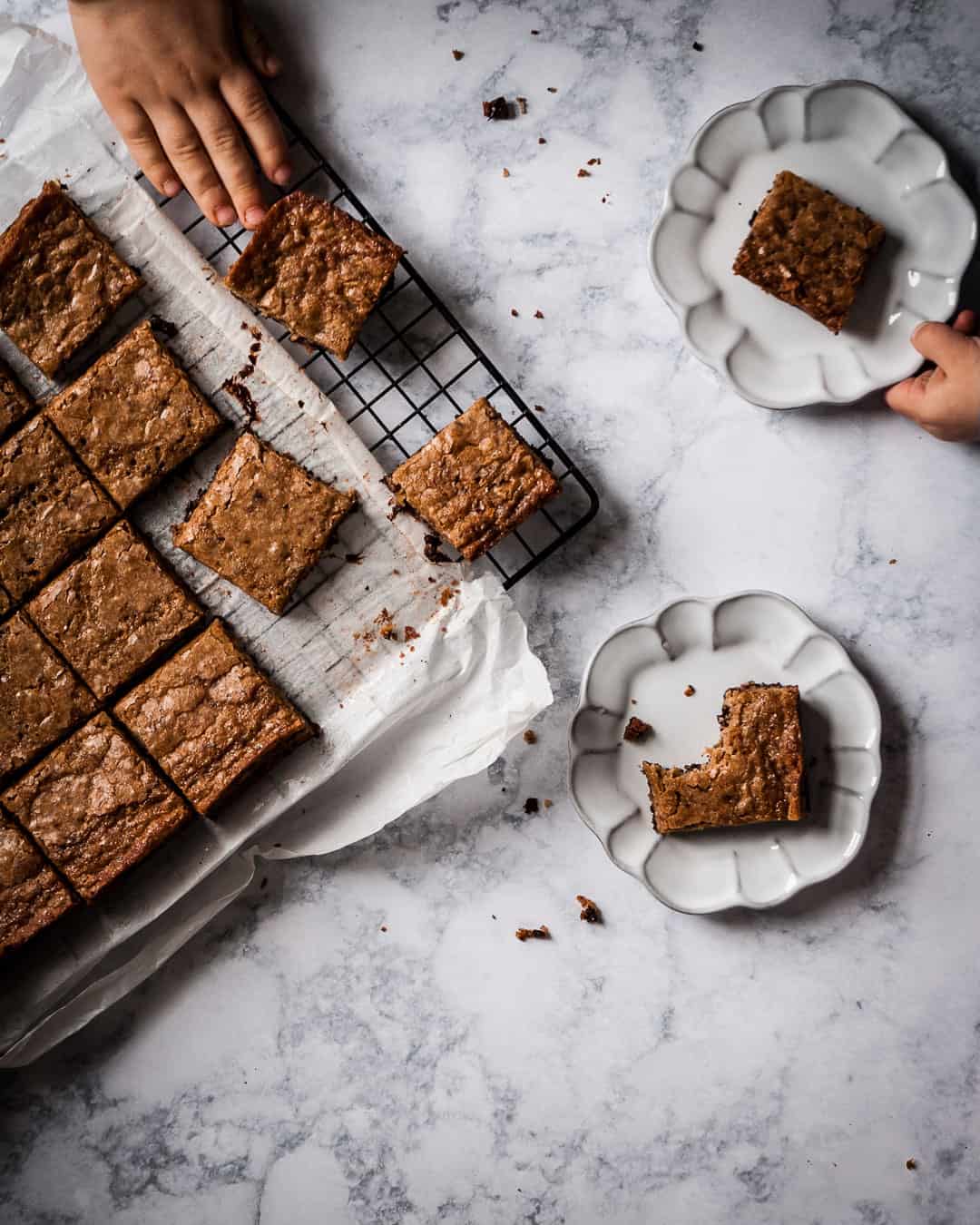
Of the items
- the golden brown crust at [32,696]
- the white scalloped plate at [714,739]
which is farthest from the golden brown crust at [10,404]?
the white scalloped plate at [714,739]

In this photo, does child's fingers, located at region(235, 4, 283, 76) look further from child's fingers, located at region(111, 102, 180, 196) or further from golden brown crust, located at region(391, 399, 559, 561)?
golden brown crust, located at region(391, 399, 559, 561)

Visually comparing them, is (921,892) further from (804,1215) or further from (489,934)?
(489,934)

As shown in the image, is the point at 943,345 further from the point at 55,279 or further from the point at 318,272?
the point at 55,279

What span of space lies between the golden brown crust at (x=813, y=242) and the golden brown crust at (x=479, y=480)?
1022mm

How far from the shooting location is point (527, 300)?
3.62 m

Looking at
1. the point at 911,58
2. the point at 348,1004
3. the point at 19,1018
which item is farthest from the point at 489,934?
the point at 911,58

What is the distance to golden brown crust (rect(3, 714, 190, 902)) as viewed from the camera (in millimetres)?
3486

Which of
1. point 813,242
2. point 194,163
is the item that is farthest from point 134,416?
point 813,242

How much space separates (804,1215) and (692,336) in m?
3.15

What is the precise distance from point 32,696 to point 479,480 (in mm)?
1791

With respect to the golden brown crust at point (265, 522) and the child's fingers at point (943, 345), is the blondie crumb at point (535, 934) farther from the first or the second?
the child's fingers at point (943, 345)

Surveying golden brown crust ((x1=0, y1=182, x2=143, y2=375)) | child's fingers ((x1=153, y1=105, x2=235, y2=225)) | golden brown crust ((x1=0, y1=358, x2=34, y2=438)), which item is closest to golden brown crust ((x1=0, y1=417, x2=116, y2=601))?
golden brown crust ((x1=0, y1=358, x2=34, y2=438))

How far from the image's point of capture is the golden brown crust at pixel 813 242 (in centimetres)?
331

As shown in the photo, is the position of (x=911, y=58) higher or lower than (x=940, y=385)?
higher
